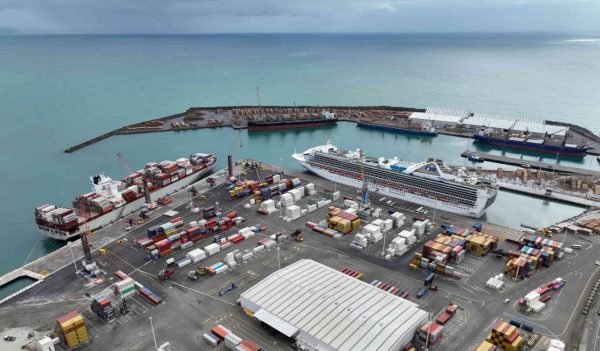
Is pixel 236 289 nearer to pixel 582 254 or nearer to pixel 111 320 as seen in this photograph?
pixel 111 320

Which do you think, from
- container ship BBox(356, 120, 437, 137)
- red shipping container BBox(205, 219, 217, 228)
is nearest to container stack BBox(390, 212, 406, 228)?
red shipping container BBox(205, 219, 217, 228)

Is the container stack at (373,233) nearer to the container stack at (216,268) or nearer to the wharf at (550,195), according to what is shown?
the container stack at (216,268)

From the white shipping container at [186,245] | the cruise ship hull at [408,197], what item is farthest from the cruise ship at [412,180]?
the white shipping container at [186,245]

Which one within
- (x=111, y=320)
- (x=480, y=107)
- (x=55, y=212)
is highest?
(x=480, y=107)

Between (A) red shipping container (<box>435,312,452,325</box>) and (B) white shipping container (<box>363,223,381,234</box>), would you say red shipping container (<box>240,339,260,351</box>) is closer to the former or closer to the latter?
(A) red shipping container (<box>435,312,452,325</box>)

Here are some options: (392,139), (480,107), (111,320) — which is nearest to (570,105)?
(480,107)

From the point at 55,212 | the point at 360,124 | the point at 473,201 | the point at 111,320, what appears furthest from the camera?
the point at 360,124

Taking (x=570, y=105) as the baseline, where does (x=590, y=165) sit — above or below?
below
